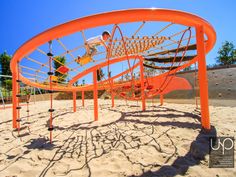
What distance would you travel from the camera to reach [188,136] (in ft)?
8.51

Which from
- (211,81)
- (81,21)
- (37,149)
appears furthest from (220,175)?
(211,81)

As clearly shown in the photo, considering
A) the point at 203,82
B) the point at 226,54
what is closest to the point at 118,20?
the point at 203,82

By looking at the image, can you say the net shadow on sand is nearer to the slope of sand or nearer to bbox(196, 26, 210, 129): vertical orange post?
the slope of sand

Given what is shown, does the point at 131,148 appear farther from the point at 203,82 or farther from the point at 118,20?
the point at 118,20

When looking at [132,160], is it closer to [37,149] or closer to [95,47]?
[37,149]

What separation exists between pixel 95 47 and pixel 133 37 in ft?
3.70

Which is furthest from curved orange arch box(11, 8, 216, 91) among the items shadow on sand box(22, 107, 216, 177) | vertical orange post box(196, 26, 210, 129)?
shadow on sand box(22, 107, 216, 177)

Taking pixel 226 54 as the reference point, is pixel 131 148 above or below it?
below

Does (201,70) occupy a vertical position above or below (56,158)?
above

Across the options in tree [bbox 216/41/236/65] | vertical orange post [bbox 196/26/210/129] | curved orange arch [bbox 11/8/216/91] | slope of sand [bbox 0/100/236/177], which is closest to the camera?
slope of sand [bbox 0/100/236/177]

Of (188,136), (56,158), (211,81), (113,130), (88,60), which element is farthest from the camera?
(211,81)

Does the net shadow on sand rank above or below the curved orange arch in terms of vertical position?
below

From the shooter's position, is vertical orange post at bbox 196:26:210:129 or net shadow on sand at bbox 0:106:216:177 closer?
net shadow on sand at bbox 0:106:216:177

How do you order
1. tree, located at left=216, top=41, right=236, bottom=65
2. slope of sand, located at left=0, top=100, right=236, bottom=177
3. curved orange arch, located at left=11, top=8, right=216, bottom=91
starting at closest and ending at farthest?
slope of sand, located at left=0, top=100, right=236, bottom=177 → curved orange arch, located at left=11, top=8, right=216, bottom=91 → tree, located at left=216, top=41, right=236, bottom=65
